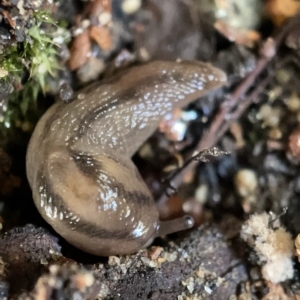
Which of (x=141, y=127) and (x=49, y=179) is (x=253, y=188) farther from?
(x=49, y=179)

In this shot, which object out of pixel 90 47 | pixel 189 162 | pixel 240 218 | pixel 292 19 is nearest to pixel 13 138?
pixel 90 47

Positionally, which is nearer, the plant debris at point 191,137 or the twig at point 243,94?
the plant debris at point 191,137

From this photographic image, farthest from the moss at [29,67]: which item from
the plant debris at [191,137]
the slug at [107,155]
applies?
the slug at [107,155]

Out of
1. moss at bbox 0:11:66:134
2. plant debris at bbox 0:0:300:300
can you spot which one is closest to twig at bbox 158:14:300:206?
plant debris at bbox 0:0:300:300

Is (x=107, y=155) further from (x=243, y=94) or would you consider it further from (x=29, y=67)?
(x=243, y=94)

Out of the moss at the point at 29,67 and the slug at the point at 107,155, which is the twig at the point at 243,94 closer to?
the slug at the point at 107,155

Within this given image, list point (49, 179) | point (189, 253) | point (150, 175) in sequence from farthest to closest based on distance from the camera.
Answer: point (150, 175) → point (189, 253) → point (49, 179)

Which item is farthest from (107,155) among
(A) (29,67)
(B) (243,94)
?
(B) (243,94)

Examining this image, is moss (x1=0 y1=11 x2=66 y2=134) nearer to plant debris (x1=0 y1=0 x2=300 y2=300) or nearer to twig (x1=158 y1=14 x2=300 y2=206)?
plant debris (x1=0 y1=0 x2=300 y2=300)
